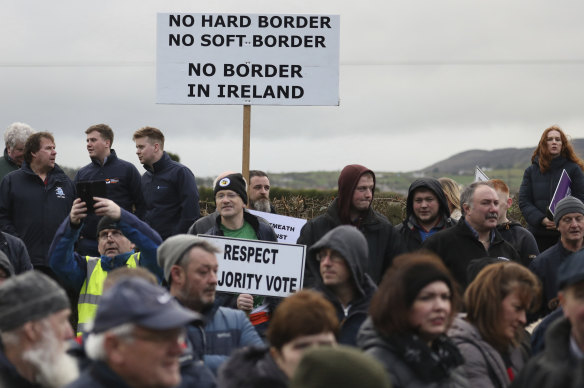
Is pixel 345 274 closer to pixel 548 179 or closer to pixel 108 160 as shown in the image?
pixel 108 160

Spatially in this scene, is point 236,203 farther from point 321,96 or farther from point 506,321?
point 506,321

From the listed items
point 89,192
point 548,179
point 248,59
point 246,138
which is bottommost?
point 89,192

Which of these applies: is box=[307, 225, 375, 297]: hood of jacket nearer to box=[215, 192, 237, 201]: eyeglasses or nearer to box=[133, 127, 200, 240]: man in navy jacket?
box=[215, 192, 237, 201]: eyeglasses

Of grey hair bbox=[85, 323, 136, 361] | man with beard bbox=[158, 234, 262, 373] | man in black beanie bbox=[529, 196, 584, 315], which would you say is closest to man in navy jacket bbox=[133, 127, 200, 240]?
man in black beanie bbox=[529, 196, 584, 315]

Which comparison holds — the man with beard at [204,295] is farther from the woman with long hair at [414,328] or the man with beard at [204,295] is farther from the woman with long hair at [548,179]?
the woman with long hair at [548,179]

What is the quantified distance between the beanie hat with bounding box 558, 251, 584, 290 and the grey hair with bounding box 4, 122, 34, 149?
6.57 metres

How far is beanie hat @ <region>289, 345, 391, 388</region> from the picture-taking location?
9.16ft

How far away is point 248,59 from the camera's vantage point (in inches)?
370

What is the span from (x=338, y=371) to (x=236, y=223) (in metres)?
4.92

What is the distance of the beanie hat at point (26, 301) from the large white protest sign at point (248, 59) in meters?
5.57

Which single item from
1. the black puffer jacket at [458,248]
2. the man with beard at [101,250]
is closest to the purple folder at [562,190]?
the black puffer jacket at [458,248]

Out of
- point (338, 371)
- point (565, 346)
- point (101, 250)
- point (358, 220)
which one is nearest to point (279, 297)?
point (358, 220)

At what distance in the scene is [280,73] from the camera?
30.7 feet

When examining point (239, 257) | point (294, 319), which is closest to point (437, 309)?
point (294, 319)
